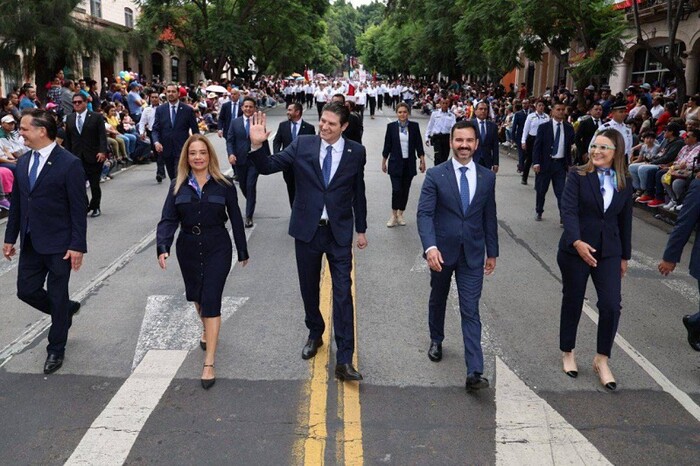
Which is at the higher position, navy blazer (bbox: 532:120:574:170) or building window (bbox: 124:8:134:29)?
building window (bbox: 124:8:134:29)

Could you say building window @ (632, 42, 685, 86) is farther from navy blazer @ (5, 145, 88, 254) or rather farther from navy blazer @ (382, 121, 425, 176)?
navy blazer @ (5, 145, 88, 254)

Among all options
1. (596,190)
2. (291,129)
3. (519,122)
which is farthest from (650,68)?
(596,190)

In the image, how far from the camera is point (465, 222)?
16.3 feet

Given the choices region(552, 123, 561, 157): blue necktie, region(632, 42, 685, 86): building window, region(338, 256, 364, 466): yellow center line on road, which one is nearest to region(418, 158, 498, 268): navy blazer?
region(338, 256, 364, 466): yellow center line on road

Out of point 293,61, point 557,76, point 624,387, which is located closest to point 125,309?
point 624,387

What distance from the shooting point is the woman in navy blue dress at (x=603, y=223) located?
499cm

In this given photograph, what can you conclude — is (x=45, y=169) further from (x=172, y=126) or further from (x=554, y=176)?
(x=554, y=176)

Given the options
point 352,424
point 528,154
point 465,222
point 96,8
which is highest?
point 96,8

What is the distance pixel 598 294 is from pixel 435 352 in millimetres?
1345

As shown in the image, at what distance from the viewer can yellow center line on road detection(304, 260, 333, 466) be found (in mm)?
4129

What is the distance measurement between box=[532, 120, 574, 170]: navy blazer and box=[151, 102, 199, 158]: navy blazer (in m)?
5.90

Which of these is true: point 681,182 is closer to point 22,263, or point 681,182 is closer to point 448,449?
point 448,449

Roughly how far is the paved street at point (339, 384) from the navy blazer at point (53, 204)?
1000mm

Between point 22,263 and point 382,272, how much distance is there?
13.3 ft
